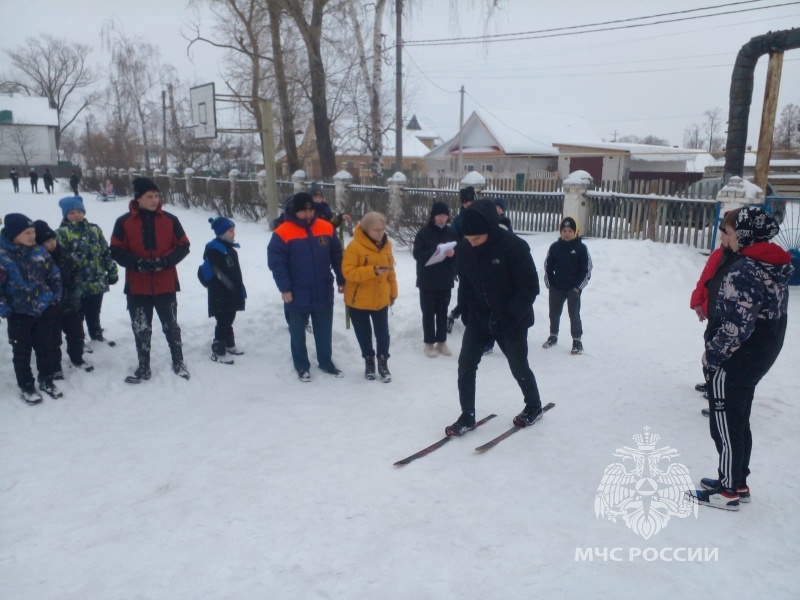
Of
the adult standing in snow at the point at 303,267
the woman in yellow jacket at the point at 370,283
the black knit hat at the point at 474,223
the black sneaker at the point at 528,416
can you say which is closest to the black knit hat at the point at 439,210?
the woman in yellow jacket at the point at 370,283

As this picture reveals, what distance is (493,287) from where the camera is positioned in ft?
12.7

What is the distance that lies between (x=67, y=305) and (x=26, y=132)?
2458 inches

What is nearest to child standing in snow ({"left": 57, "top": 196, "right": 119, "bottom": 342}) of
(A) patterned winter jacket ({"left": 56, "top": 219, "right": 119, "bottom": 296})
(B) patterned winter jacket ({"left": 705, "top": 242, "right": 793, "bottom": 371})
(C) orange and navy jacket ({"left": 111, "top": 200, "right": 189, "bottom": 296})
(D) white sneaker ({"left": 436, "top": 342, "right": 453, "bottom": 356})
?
(A) patterned winter jacket ({"left": 56, "top": 219, "right": 119, "bottom": 296})

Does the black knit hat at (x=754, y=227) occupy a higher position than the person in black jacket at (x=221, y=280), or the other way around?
the black knit hat at (x=754, y=227)

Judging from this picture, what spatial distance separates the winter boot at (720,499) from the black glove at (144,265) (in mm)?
4420

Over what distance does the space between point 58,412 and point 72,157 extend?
75.7 meters

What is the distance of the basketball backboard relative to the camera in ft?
55.5

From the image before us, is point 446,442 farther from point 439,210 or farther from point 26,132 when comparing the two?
point 26,132

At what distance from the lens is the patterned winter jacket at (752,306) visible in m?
2.87

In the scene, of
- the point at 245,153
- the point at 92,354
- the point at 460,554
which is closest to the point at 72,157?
the point at 245,153

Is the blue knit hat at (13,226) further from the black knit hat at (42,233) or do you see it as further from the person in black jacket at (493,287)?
the person in black jacket at (493,287)

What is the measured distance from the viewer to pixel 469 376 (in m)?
4.14

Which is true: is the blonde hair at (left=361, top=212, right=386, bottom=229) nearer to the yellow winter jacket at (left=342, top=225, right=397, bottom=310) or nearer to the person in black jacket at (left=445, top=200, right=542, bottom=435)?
the yellow winter jacket at (left=342, top=225, right=397, bottom=310)

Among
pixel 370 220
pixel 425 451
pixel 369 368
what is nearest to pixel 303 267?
pixel 370 220
